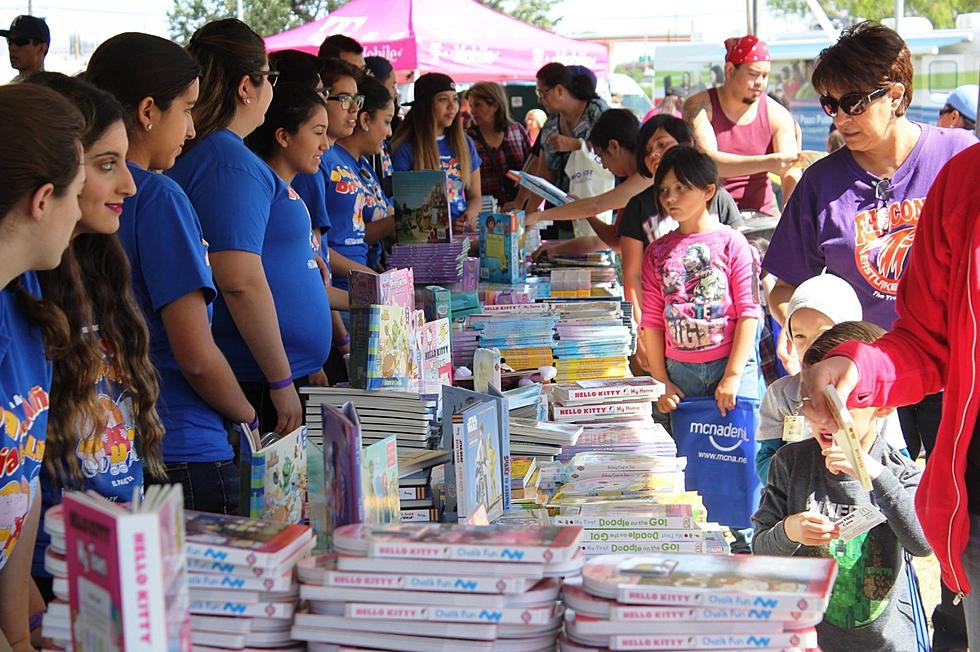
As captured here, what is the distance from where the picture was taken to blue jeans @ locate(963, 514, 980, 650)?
1850mm

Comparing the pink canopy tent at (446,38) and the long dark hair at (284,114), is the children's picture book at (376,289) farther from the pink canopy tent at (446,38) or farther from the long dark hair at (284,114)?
the pink canopy tent at (446,38)

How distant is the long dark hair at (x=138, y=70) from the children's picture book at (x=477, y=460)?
97 centimetres

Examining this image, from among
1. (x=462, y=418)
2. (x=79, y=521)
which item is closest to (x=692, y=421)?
(x=462, y=418)

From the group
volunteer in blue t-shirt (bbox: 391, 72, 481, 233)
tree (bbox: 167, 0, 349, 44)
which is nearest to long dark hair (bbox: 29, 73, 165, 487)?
volunteer in blue t-shirt (bbox: 391, 72, 481, 233)

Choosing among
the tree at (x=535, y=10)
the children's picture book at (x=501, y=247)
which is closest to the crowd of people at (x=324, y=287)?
the children's picture book at (x=501, y=247)

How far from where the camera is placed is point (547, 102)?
22.3 ft

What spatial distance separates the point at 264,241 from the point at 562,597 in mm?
1871

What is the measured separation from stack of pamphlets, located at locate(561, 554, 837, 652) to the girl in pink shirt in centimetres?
278

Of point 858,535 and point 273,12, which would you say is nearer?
point 858,535

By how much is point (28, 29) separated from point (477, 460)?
5.81m

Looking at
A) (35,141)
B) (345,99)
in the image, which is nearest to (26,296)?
(35,141)

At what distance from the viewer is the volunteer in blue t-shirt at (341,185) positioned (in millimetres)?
4344

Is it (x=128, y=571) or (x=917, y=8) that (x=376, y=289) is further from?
(x=917, y=8)

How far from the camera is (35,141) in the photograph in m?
1.67
